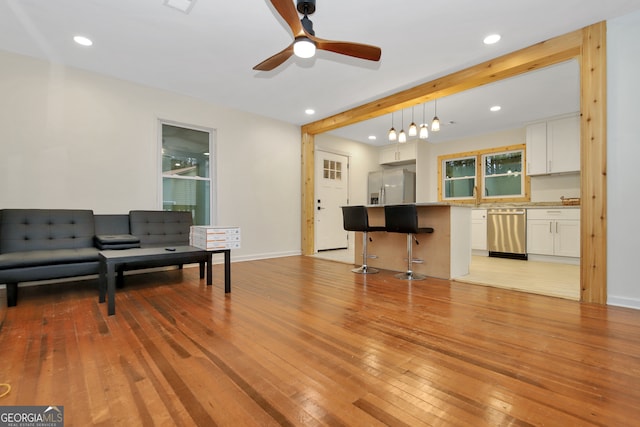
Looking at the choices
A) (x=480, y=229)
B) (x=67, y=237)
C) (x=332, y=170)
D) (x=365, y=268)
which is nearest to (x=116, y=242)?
(x=67, y=237)

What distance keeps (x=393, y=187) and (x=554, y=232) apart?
125 inches

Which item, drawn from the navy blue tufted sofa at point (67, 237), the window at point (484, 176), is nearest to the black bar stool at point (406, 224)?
the navy blue tufted sofa at point (67, 237)

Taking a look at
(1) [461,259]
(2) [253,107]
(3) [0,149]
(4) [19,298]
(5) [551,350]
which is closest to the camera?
(5) [551,350]

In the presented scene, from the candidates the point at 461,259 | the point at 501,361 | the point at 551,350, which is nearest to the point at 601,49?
the point at 461,259

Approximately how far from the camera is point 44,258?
275 cm

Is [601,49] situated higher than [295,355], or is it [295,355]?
[601,49]

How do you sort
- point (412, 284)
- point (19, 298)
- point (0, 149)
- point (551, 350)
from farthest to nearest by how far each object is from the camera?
point (412, 284) → point (0, 149) → point (19, 298) → point (551, 350)

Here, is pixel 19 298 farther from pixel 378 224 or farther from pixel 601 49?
pixel 601 49

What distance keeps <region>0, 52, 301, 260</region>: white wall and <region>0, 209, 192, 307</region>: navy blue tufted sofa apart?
0.87 feet

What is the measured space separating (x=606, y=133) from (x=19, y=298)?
5941 mm

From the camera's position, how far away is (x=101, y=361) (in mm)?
1665

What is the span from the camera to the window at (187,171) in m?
4.54

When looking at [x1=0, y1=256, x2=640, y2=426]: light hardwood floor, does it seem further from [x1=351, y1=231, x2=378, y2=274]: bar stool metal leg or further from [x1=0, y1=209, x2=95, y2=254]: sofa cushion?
[x1=351, y1=231, x2=378, y2=274]: bar stool metal leg
